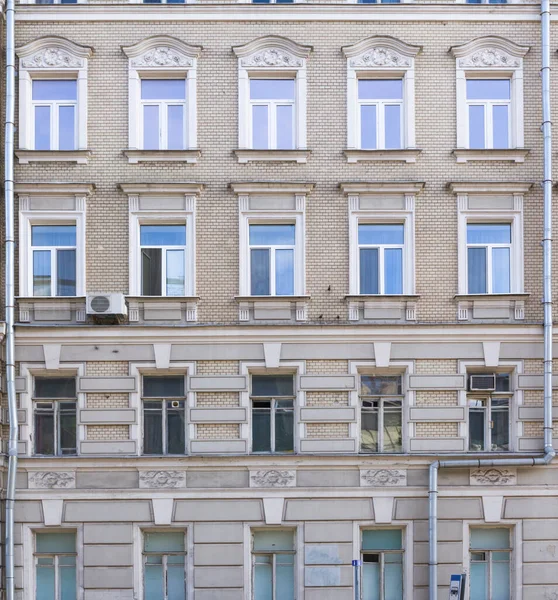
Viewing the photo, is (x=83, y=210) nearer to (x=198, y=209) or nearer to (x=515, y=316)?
(x=198, y=209)

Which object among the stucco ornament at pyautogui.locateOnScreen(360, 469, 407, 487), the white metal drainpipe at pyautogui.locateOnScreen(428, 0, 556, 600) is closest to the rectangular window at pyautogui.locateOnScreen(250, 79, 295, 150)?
the white metal drainpipe at pyautogui.locateOnScreen(428, 0, 556, 600)

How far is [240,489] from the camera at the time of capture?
1444 cm

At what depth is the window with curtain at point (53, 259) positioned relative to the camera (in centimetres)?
1500

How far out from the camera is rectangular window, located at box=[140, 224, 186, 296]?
591 inches

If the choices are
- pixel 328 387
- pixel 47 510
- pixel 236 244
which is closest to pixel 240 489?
pixel 328 387

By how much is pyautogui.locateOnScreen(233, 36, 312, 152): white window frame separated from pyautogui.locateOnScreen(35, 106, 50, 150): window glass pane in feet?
11.0

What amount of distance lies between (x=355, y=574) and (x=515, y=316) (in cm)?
501

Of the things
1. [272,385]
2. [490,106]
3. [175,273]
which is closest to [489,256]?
[490,106]

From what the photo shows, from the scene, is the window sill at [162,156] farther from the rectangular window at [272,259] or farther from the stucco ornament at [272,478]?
the stucco ornament at [272,478]

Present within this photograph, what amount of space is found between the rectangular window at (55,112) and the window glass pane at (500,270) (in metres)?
7.55

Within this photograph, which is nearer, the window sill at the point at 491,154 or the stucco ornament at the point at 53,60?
the window sill at the point at 491,154

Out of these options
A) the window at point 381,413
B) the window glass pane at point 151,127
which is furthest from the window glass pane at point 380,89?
the window at point 381,413

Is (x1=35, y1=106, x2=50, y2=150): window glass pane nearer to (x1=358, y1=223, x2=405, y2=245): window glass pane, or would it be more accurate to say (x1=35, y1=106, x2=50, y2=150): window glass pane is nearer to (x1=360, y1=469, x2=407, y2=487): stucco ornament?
(x1=358, y1=223, x2=405, y2=245): window glass pane

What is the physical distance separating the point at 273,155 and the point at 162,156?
6.17ft
